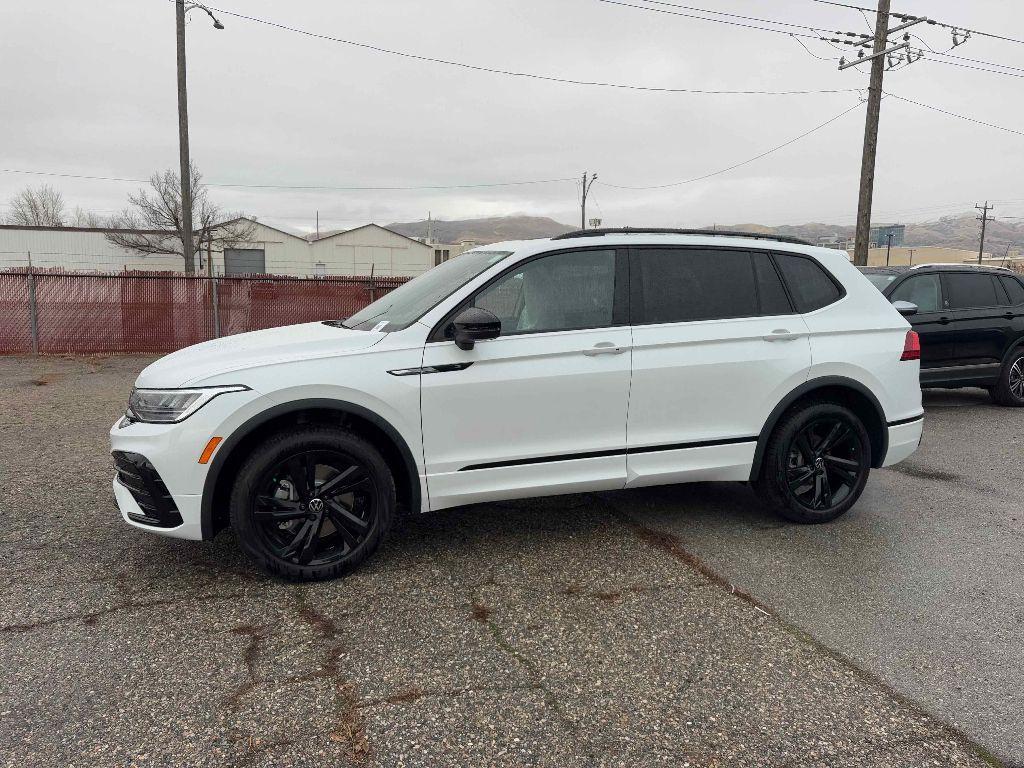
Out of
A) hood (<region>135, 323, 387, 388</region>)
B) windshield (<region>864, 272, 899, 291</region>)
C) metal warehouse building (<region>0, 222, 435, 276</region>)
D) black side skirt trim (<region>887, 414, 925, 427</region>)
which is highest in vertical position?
metal warehouse building (<region>0, 222, 435, 276</region>)

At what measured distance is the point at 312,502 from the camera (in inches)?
144

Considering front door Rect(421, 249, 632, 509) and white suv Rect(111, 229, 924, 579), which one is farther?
front door Rect(421, 249, 632, 509)

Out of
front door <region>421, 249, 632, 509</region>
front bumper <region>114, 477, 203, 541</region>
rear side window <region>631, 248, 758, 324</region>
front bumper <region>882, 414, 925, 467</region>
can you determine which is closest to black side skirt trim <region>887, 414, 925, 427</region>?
front bumper <region>882, 414, 925, 467</region>

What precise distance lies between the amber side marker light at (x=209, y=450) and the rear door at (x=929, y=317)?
7.93m

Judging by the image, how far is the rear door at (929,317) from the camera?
8688 mm

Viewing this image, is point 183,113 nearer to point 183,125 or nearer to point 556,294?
point 183,125

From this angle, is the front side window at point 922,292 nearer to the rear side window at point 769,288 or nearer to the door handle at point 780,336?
the rear side window at point 769,288

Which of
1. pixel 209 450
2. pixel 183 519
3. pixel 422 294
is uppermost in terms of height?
pixel 422 294

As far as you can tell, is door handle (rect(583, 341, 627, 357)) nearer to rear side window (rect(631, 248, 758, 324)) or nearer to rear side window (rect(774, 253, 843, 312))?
rear side window (rect(631, 248, 758, 324))

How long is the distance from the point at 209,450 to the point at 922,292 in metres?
8.52

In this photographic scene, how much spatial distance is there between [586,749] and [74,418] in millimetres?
7334

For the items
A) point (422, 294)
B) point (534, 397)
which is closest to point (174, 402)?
point (422, 294)

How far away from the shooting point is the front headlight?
348 centimetres

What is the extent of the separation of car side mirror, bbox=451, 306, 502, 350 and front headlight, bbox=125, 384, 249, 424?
3.45 ft
